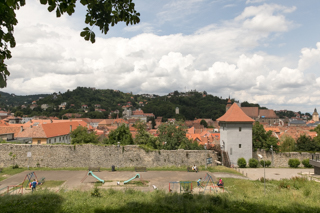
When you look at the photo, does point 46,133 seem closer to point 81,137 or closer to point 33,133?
point 33,133

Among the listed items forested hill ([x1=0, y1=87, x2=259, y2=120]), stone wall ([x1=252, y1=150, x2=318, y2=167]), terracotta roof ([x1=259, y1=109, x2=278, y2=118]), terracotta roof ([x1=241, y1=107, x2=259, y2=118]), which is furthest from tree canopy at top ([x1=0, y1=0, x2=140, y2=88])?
forested hill ([x1=0, y1=87, x2=259, y2=120])

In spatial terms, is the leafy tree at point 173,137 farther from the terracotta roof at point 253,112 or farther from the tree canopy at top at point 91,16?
the terracotta roof at point 253,112

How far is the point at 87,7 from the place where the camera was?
170 inches

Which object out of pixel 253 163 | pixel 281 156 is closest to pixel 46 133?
pixel 253 163

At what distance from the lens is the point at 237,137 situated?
23.4 m

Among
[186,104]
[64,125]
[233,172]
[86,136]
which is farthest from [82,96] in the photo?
[233,172]

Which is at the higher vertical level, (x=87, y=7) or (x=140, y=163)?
(x=87, y=7)

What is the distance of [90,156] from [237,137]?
15.1m

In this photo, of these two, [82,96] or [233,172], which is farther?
[82,96]

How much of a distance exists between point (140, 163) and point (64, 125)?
2235 cm

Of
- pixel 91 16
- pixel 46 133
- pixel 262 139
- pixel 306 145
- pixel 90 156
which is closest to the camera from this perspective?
pixel 91 16

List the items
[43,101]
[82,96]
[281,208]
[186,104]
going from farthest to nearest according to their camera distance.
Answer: [82,96]
[186,104]
[43,101]
[281,208]

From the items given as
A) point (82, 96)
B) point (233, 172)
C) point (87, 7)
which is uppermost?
point (82, 96)

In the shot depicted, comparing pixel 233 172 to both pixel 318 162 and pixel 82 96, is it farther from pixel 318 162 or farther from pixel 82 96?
pixel 82 96
